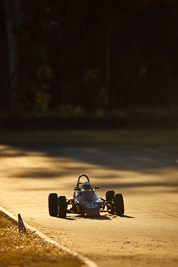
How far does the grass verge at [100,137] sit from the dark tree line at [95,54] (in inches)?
688

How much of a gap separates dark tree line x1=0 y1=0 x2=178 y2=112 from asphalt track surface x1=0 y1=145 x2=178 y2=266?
30.7 metres

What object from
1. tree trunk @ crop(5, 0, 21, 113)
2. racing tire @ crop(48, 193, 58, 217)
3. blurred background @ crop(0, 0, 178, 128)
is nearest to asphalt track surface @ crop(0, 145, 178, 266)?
racing tire @ crop(48, 193, 58, 217)

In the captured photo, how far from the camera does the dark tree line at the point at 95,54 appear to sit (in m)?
68.6

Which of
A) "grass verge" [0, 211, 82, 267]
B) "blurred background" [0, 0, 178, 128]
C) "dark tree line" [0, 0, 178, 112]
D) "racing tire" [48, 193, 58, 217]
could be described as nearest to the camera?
"grass verge" [0, 211, 82, 267]

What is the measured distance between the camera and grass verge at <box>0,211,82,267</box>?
31.8 feet

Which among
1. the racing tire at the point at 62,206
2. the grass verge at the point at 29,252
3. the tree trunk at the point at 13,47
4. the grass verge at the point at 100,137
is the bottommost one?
the grass verge at the point at 29,252

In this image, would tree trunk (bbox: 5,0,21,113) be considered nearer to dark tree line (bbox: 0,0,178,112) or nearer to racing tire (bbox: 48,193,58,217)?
dark tree line (bbox: 0,0,178,112)

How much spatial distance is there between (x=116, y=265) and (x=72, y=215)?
5829 mm

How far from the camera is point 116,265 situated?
955 cm

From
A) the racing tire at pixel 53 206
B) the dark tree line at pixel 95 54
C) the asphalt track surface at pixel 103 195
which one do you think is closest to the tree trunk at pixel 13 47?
the dark tree line at pixel 95 54

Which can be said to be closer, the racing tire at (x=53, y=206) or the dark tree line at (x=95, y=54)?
the racing tire at (x=53, y=206)

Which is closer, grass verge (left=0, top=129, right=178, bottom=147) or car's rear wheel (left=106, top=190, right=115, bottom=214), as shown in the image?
car's rear wheel (left=106, top=190, right=115, bottom=214)

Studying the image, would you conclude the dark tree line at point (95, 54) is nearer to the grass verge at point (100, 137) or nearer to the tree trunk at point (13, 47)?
the tree trunk at point (13, 47)

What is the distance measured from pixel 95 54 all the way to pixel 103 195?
2190 inches
